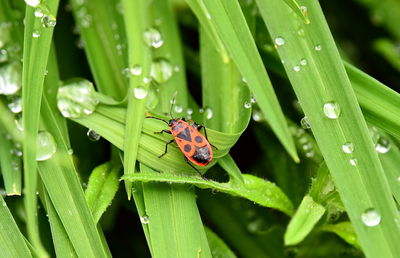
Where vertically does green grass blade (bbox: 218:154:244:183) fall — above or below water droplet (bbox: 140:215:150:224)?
above

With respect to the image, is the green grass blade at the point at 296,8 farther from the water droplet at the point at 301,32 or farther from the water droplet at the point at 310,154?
the water droplet at the point at 310,154

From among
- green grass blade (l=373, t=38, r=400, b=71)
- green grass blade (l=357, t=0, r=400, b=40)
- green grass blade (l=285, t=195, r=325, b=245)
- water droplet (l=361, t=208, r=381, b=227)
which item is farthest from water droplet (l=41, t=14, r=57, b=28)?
green grass blade (l=357, t=0, r=400, b=40)

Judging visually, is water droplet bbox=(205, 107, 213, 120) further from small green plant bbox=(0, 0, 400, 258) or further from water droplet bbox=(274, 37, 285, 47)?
water droplet bbox=(274, 37, 285, 47)

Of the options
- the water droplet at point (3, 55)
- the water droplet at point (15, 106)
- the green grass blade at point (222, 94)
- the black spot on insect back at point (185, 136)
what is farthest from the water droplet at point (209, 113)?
the water droplet at point (3, 55)

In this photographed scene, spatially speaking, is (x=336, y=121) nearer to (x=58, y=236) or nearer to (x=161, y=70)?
(x=161, y=70)

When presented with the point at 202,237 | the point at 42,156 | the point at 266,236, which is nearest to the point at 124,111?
the point at 42,156

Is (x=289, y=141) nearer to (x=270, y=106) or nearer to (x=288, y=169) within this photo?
(x=270, y=106)

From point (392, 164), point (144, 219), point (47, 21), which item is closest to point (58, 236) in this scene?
point (144, 219)
